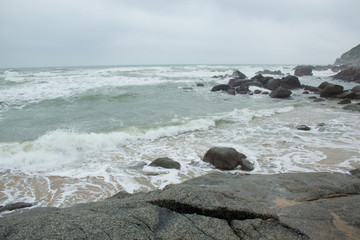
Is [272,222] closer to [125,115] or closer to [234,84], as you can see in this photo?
[125,115]

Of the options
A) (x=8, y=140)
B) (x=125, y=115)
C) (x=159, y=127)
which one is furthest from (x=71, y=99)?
(x=159, y=127)

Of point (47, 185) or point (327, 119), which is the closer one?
point (47, 185)

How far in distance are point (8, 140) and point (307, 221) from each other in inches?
367

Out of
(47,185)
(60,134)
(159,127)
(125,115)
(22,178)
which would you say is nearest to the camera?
(47,185)

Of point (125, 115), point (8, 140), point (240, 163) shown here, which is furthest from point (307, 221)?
point (125, 115)

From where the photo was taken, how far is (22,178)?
5266 mm

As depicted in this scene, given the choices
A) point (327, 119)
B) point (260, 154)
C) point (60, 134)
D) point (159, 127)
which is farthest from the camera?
point (327, 119)

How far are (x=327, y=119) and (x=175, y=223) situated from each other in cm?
1089

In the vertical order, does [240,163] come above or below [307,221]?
below

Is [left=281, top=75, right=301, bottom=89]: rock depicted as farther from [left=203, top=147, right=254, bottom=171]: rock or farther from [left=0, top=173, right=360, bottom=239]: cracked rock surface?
[left=0, top=173, right=360, bottom=239]: cracked rock surface

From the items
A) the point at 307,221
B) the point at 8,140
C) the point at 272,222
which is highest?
the point at 272,222

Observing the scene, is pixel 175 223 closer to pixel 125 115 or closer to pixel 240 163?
pixel 240 163

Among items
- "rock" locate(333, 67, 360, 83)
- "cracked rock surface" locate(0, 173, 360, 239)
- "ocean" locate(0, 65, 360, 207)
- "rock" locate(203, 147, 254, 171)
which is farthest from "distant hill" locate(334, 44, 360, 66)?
"cracked rock surface" locate(0, 173, 360, 239)

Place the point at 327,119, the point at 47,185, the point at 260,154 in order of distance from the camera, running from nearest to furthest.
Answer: the point at 47,185 < the point at 260,154 < the point at 327,119
